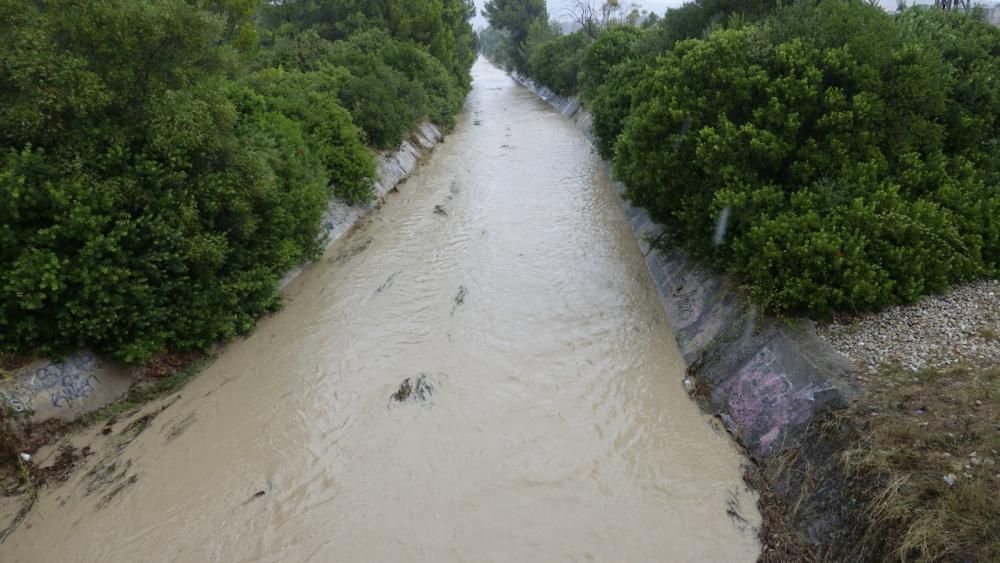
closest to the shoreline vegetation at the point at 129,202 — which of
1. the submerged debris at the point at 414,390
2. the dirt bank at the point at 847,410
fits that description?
the submerged debris at the point at 414,390

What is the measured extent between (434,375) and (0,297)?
6.05 metres

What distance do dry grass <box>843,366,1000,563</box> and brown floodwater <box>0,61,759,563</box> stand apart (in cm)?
151

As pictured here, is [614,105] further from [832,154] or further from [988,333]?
[988,333]

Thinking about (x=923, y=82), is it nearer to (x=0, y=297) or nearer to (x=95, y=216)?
(x=95, y=216)

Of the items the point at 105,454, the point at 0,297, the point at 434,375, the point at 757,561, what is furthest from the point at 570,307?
the point at 0,297

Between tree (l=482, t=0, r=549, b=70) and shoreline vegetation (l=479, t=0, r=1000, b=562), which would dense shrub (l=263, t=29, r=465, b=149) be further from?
tree (l=482, t=0, r=549, b=70)

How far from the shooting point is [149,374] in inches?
371

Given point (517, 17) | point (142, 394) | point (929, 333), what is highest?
point (517, 17)

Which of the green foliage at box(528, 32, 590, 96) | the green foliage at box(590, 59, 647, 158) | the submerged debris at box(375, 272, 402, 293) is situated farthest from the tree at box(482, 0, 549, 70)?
the submerged debris at box(375, 272, 402, 293)

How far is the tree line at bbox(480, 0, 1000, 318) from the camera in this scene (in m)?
8.58

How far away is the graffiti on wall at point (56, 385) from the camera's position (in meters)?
7.93

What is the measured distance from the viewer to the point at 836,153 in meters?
9.76

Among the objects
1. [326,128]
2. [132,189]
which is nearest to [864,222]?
[132,189]

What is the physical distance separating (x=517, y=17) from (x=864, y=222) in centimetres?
6131
